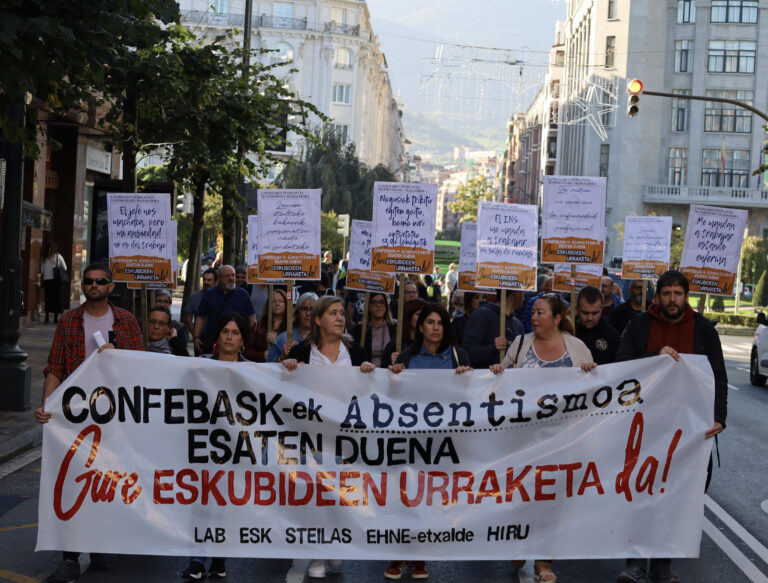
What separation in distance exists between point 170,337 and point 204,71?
8.48m

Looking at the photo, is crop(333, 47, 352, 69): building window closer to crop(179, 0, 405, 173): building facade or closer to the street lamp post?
crop(179, 0, 405, 173): building facade

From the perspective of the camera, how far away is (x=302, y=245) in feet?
34.2

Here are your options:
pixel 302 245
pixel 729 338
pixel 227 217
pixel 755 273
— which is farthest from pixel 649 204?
pixel 302 245

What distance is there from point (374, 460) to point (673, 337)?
202 centimetres

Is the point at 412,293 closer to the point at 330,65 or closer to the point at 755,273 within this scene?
the point at 755,273

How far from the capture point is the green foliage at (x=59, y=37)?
8.74 meters

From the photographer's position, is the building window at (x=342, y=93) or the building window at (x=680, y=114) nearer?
the building window at (x=680, y=114)

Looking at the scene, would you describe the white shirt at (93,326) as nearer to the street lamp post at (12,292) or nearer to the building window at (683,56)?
the street lamp post at (12,292)

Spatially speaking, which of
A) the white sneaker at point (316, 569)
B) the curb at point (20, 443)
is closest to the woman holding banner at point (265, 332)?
the curb at point (20, 443)

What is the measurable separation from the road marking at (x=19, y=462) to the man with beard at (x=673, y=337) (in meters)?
5.31

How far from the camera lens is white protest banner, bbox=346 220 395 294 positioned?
13492 millimetres

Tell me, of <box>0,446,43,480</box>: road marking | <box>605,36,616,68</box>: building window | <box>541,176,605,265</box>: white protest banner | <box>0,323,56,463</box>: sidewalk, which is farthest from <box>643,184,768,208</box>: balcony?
<box>0,446,43,480</box>: road marking

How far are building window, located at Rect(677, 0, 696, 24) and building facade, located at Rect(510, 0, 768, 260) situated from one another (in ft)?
0.21

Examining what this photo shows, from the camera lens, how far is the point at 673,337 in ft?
23.9
